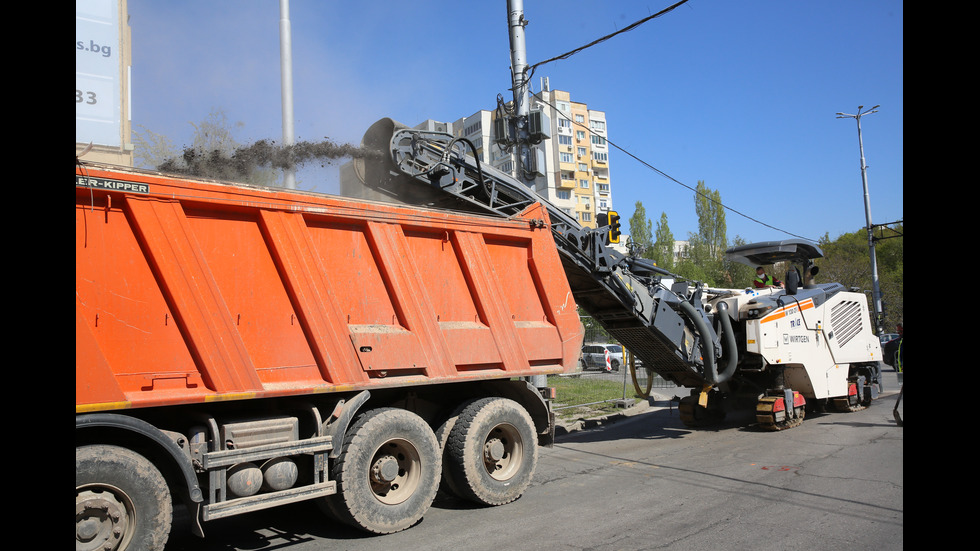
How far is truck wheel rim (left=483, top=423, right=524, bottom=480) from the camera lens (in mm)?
6887

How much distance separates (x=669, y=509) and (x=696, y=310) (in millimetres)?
5112

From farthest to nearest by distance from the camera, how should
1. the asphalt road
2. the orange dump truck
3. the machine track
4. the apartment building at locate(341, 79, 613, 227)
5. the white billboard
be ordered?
the apartment building at locate(341, 79, 613, 227) → the machine track → the white billboard → the asphalt road → the orange dump truck

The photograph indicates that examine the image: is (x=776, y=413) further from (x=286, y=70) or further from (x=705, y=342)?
(x=286, y=70)

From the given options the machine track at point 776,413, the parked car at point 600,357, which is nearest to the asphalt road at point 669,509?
the machine track at point 776,413

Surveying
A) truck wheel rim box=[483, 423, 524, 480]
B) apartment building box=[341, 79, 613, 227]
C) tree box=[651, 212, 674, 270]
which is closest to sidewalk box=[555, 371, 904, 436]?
truck wheel rim box=[483, 423, 524, 480]

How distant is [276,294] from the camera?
549cm

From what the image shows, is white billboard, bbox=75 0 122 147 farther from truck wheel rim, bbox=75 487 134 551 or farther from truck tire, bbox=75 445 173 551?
truck wheel rim, bbox=75 487 134 551

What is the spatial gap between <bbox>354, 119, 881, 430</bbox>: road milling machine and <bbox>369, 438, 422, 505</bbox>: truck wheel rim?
10.1 feet

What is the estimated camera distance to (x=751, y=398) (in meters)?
12.6

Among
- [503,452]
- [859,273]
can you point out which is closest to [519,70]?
[503,452]

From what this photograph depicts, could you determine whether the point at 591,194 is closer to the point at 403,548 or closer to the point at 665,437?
the point at 665,437

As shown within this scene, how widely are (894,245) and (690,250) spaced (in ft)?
53.4

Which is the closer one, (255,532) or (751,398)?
(255,532)
